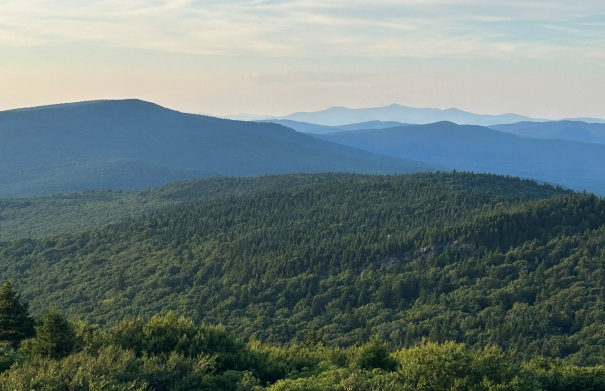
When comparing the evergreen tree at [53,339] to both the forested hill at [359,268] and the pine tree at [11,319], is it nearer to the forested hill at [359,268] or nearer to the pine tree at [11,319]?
the pine tree at [11,319]

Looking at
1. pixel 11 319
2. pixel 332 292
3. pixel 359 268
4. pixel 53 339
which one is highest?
pixel 53 339

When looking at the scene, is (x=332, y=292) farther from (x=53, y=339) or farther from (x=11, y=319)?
(x=53, y=339)

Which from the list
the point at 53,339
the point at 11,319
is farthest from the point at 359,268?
the point at 53,339

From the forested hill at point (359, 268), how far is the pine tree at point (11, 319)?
135ft

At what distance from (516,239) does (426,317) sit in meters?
27.9

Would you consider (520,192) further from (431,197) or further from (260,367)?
(260,367)

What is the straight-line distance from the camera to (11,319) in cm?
5134

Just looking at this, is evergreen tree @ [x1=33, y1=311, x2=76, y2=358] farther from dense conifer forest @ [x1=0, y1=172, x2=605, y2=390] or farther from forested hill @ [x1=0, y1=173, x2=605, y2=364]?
forested hill @ [x1=0, y1=173, x2=605, y2=364]

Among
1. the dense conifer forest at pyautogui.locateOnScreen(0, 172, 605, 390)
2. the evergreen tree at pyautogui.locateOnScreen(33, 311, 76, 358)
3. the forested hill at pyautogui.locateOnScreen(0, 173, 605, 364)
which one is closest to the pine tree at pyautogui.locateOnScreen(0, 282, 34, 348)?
the dense conifer forest at pyautogui.locateOnScreen(0, 172, 605, 390)

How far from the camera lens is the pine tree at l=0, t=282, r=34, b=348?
5078 cm

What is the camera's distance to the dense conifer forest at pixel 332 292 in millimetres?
41469

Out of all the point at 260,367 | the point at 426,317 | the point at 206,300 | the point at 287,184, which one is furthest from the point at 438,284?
the point at 287,184

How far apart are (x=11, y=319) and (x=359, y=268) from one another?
69419mm

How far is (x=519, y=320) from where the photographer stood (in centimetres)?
8388
